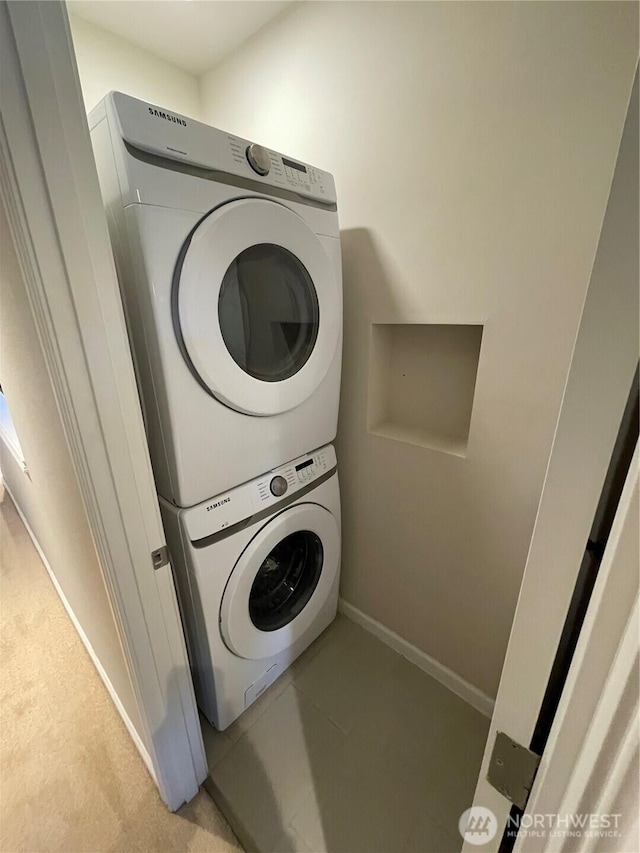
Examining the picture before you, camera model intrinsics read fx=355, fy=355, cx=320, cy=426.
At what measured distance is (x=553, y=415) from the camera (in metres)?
0.90

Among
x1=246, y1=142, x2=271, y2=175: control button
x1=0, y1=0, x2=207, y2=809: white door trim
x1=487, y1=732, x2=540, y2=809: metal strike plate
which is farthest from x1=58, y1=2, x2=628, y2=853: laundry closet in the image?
x1=487, y1=732, x2=540, y2=809: metal strike plate

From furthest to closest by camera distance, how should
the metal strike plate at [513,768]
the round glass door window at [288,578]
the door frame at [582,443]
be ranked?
the round glass door window at [288,578] → the metal strike plate at [513,768] → the door frame at [582,443]

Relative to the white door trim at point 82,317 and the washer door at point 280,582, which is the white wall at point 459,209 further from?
the white door trim at point 82,317

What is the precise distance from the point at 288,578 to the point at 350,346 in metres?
0.90

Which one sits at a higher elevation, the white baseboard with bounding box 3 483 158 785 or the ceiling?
the ceiling

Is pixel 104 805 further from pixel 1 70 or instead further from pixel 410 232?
pixel 410 232

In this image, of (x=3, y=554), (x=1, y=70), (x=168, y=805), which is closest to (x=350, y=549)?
(x=168, y=805)

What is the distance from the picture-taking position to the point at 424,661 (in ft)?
4.53

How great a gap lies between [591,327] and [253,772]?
144 centimetres

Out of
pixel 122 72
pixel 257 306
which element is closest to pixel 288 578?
pixel 257 306

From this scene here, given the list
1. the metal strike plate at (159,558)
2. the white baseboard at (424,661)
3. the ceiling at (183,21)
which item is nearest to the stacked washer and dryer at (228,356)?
the metal strike plate at (159,558)

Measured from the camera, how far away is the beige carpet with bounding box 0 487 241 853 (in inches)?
37.8

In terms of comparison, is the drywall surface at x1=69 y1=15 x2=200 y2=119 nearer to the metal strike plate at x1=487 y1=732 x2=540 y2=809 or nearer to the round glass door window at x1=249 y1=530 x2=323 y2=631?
the round glass door window at x1=249 y1=530 x2=323 y2=631

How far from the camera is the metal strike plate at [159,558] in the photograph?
0.78 meters
